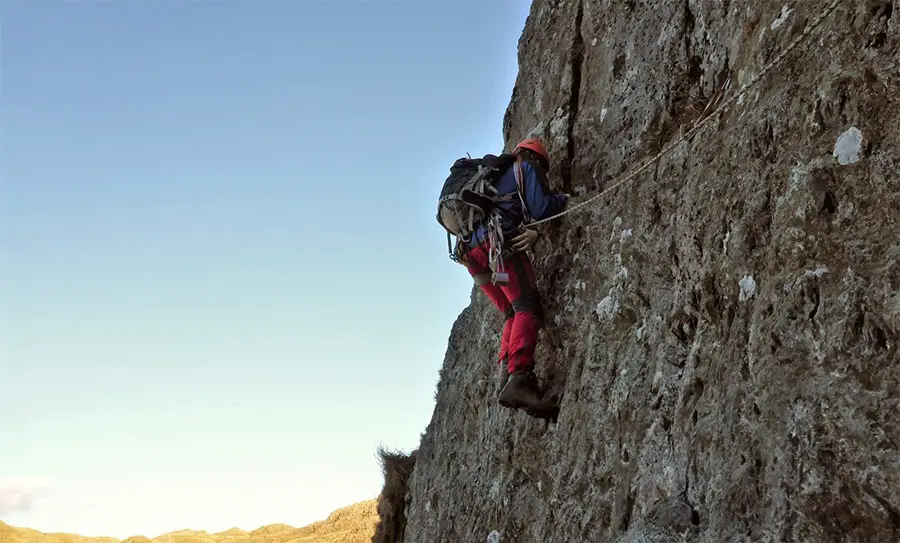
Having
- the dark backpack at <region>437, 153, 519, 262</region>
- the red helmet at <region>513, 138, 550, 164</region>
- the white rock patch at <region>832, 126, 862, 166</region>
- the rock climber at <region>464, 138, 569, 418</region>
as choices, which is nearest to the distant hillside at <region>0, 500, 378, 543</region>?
the dark backpack at <region>437, 153, 519, 262</region>

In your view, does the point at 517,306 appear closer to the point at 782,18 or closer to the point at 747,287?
the point at 747,287

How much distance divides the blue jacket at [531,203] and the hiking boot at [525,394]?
4.74 ft

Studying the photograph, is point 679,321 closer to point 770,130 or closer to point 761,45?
point 770,130

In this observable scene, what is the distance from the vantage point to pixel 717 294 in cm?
505

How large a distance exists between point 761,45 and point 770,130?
0.75m

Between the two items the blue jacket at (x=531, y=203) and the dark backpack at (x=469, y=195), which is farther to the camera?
the dark backpack at (x=469, y=195)

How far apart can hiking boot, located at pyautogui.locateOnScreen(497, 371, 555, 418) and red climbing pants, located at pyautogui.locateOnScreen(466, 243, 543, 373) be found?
0.33ft

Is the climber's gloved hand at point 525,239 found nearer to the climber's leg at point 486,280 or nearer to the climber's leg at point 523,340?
the climber's leg at point 523,340

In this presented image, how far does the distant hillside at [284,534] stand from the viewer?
21734mm

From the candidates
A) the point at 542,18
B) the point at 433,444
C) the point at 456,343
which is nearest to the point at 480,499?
the point at 433,444

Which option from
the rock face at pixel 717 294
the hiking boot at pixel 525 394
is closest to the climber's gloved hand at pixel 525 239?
the rock face at pixel 717 294

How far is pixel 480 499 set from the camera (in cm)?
820

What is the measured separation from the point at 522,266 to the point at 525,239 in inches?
11.8

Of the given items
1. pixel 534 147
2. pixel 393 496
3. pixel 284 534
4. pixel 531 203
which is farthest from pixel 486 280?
pixel 284 534
